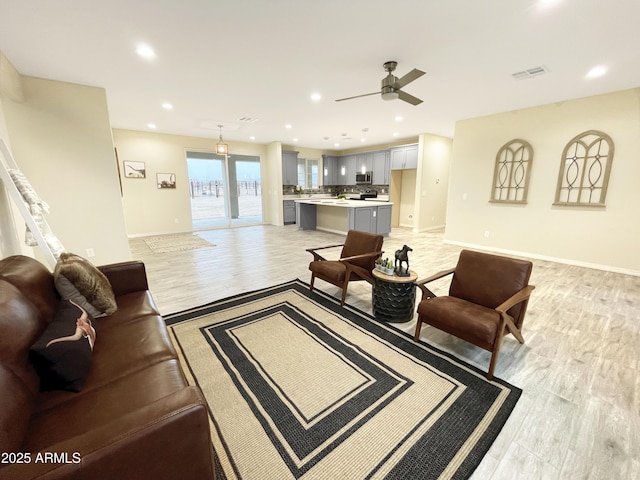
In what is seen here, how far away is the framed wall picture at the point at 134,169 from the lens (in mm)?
6719

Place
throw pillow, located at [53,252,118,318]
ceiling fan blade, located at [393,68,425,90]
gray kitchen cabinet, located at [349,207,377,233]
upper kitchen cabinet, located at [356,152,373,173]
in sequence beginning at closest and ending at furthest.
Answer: throw pillow, located at [53,252,118,318], ceiling fan blade, located at [393,68,425,90], gray kitchen cabinet, located at [349,207,377,233], upper kitchen cabinet, located at [356,152,373,173]

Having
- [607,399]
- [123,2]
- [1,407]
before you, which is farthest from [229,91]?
[607,399]

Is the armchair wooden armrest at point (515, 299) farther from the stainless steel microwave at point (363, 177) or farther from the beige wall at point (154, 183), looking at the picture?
the beige wall at point (154, 183)

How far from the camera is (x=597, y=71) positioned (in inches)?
128

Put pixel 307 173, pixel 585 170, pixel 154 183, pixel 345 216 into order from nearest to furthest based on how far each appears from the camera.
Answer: pixel 585 170 → pixel 345 216 → pixel 154 183 → pixel 307 173

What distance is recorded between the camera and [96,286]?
1.82 metres

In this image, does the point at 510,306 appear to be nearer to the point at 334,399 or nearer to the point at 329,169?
the point at 334,399

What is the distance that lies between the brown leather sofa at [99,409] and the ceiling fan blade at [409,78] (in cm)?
319

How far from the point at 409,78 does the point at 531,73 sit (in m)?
1.76

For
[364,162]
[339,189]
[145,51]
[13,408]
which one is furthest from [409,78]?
[339,189]

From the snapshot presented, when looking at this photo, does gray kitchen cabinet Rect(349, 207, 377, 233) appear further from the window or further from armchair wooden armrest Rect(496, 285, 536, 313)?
armchair wooden armrest Rect(496, 285, 536, 313)

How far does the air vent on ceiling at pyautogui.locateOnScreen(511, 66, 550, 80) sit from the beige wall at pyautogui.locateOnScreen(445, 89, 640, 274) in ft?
5.47

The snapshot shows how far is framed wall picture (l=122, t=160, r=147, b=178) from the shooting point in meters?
6.72

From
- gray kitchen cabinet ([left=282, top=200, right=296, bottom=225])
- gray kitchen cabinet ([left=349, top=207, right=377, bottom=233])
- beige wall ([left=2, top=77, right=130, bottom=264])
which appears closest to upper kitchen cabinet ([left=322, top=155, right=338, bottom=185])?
gray kitchen cabinet ([left=282, top=200, right=296, bottom=225])
